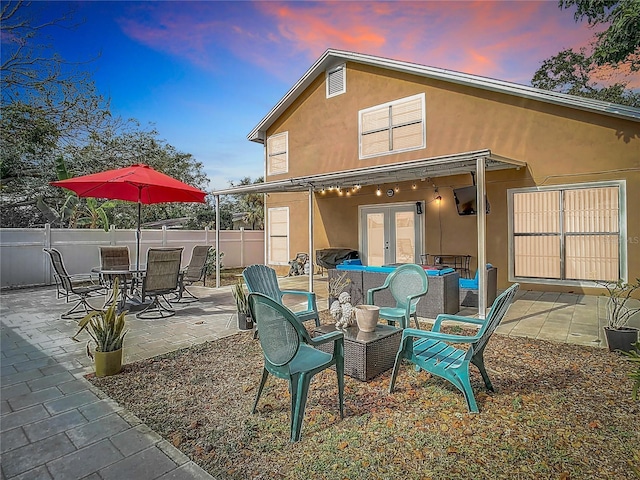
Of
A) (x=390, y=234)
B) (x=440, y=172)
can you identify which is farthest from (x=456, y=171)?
(x=390, y=234)

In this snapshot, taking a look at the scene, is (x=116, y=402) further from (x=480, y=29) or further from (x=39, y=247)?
(x=480, y=29)

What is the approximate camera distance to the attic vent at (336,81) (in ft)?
35.4

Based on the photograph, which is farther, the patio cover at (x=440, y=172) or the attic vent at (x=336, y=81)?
the attic vent at (x=336, y=81)

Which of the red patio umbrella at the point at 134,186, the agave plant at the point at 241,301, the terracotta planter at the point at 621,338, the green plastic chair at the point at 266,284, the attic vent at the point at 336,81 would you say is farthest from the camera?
the attic vent at the point at 336,81

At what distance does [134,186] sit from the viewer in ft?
21.6

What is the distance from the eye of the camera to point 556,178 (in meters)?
7.61

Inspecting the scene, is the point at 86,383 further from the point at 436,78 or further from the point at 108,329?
the point at 436,78

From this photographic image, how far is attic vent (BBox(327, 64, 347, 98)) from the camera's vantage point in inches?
425

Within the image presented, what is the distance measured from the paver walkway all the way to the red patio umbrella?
181cm

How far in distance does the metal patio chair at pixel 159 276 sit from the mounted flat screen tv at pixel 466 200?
6.54 m

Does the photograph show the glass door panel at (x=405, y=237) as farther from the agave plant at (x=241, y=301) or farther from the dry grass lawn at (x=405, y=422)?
the dry grass lawn at (x=405, y=422)

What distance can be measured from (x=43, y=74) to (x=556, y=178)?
13.2 m

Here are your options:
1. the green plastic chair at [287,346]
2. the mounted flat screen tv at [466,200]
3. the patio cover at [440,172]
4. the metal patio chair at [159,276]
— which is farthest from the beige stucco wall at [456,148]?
the green plastic chair at [287,346]

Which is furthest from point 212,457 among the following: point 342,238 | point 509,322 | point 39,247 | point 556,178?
point 39,247
